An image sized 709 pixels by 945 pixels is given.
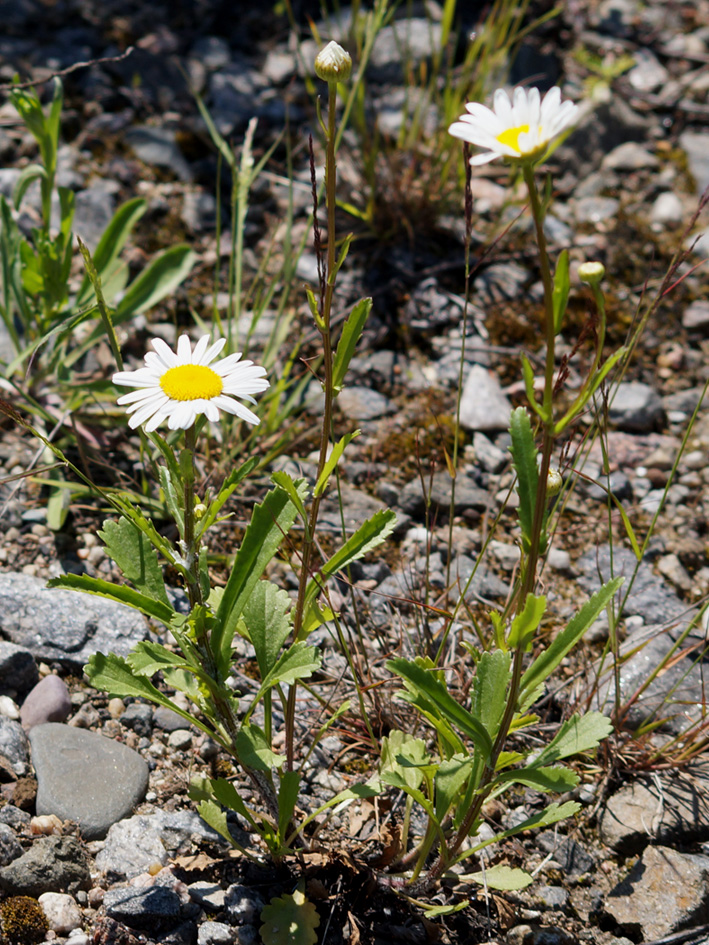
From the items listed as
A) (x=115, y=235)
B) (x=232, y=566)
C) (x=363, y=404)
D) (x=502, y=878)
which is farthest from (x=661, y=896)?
(x=115, y=235)

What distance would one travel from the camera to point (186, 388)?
138 centimetres

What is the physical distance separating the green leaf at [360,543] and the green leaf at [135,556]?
29 cm

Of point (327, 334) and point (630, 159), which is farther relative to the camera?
point (630, 159)

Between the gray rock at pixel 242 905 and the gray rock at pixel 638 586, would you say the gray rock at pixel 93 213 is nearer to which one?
the gray rock at pixel 638 586

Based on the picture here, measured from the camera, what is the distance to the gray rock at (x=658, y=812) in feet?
6.29

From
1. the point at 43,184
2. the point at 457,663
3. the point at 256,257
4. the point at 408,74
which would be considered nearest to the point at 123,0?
the point at 408,74

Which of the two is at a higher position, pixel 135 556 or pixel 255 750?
pixel 135 556

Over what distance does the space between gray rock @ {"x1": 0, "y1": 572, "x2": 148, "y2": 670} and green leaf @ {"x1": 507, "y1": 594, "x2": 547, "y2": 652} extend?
1166mm

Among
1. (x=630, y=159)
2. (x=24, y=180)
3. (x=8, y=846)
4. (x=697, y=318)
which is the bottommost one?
(x=8, y=846)

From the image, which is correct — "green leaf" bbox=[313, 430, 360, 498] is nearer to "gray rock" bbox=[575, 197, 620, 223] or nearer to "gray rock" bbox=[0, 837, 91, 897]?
"gray rock" bbox=[0, 837, 91, 897]

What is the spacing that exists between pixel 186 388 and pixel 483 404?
5.57ft

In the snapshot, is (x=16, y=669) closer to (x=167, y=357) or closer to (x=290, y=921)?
(x=290, y=921)

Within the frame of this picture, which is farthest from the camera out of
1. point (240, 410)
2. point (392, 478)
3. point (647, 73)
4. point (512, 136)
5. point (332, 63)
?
point (647, 73)

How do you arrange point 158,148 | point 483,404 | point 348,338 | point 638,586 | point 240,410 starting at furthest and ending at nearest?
point 158,148 → point 483,404 → point 638,586 → point 348,338 → point 240,410
